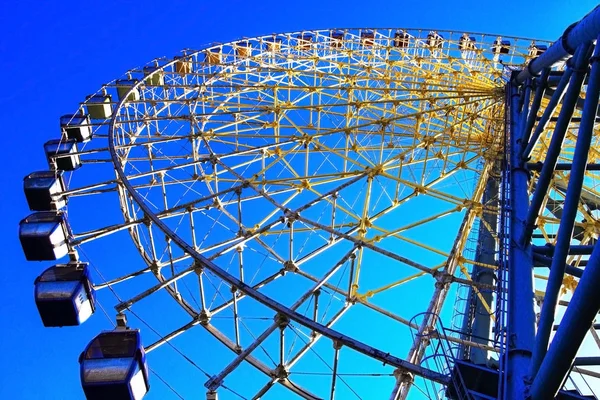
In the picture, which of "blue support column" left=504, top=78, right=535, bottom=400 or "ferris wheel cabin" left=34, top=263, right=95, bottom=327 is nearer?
"blue support column" left=504, top=78, right=535, bottom=400

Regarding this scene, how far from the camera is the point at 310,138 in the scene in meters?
18.4

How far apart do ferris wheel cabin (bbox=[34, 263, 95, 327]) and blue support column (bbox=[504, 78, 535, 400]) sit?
815cm

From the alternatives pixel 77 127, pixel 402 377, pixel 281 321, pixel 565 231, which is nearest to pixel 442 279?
pixel 402 377

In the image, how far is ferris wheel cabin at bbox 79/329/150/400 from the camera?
992cm

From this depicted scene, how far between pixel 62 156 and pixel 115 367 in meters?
9.24

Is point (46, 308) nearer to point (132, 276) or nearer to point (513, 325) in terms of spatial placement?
point (132, 276)

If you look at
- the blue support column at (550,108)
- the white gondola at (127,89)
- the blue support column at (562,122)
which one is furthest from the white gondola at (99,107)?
the blue support column at (562,122)

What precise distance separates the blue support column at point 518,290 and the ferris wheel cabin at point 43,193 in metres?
10.8

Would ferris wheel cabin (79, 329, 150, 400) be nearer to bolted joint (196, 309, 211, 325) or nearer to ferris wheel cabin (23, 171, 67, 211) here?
bolted joint (196, 309, 211, 325)

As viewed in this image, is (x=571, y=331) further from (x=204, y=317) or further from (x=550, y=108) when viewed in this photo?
(x=204, y=317)

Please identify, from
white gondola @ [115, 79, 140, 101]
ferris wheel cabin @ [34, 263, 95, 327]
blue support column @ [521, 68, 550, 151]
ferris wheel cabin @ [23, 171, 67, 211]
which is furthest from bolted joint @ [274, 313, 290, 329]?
white gondola @ [115, 79, 140, 101]

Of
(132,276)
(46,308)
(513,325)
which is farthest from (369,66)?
(513,325)

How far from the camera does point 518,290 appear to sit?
→ 8.15 m

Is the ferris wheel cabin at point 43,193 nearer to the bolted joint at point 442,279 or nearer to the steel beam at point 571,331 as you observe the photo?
the bolted joint at point 442,279
